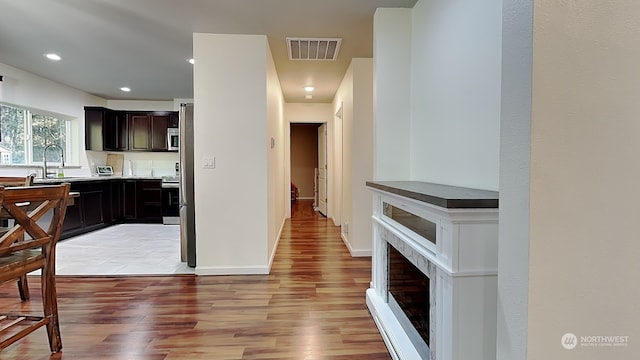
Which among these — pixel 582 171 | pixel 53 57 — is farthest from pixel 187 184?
pixel 582 171

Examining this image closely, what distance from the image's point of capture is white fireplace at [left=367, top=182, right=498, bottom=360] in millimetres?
1159

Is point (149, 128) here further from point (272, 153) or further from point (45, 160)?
point (272, 153)

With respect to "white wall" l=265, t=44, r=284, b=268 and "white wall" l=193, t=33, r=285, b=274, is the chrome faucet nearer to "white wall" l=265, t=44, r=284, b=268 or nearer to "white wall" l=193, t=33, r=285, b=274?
"white wall" l=193, t=33, r=285, b=274

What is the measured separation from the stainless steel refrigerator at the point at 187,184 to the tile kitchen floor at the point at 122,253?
248 mm

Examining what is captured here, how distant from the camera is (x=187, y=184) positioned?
11.0 feet

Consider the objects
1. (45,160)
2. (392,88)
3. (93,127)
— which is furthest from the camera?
(93,127)

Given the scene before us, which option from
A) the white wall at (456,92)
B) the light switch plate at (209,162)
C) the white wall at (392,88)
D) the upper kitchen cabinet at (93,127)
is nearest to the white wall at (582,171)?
the white wall at (456,92)

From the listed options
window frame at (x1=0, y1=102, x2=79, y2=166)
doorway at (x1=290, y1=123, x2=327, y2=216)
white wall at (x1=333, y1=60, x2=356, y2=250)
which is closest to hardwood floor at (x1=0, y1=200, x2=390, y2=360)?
white wall at (x1=333, y1=60, x2=356, y2=250)

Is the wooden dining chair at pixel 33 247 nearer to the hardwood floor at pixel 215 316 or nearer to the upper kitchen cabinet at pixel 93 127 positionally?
the hardwood floor at pixel 215 316

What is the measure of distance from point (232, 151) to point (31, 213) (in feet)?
5.31

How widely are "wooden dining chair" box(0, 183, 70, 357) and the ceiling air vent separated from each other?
2362 mm

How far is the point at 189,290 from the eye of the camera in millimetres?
2799

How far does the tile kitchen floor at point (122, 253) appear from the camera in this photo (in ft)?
10.9

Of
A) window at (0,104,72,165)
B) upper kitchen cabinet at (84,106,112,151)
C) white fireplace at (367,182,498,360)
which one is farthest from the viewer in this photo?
upper kitchen cabinet at (84,106,112,151)
